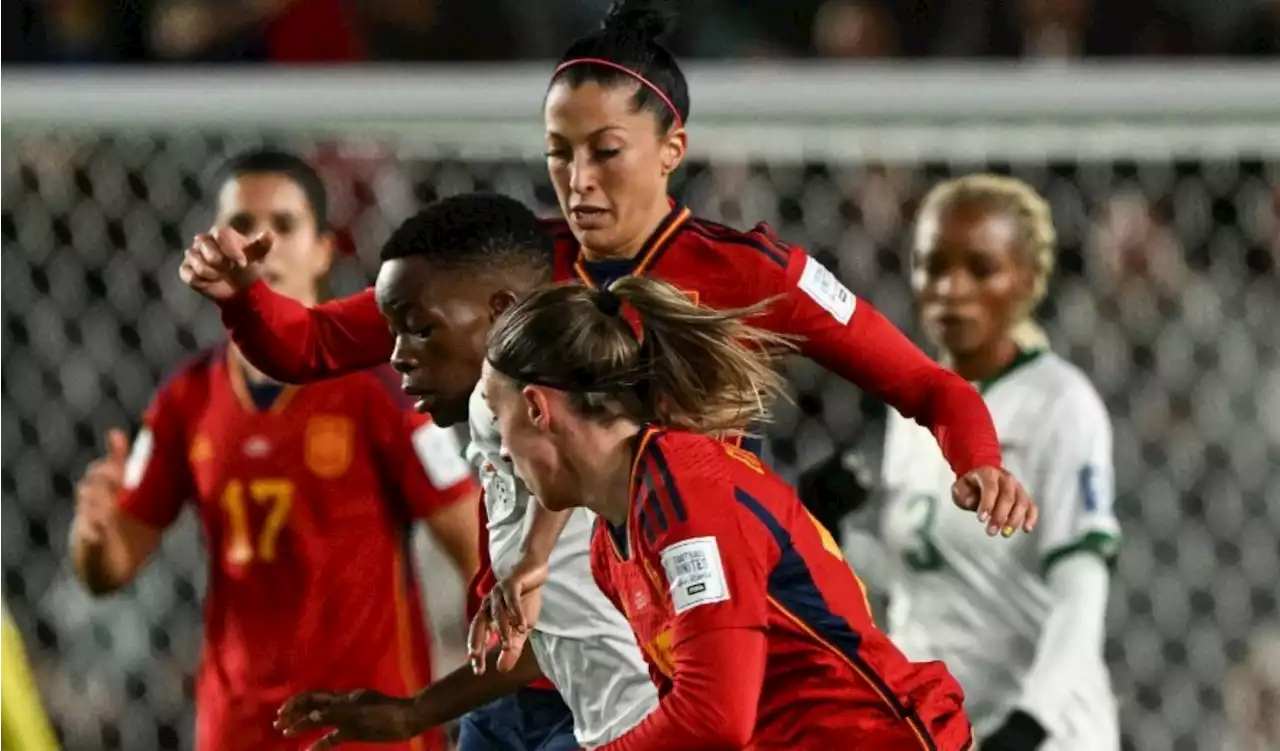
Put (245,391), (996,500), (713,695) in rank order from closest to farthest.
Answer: (713,695), (996,500), (245,391)

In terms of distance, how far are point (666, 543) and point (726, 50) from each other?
11.7ft

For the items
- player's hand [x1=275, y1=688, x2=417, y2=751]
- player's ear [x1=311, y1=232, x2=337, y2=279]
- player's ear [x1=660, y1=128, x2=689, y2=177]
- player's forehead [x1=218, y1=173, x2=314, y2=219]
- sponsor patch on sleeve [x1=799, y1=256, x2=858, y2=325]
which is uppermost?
player's forehead [x1=218, y1=173, x2=314, y2=219]

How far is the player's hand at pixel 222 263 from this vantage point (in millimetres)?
2643

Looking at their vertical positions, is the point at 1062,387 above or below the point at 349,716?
above

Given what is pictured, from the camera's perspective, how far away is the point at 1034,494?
3666mm

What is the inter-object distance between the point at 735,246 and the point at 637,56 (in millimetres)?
250

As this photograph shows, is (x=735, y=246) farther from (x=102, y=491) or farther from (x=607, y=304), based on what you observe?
(x=102, y=491)

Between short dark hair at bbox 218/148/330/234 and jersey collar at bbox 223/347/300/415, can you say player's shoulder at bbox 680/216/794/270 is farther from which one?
short dark hair at bbox 218/148/330/234

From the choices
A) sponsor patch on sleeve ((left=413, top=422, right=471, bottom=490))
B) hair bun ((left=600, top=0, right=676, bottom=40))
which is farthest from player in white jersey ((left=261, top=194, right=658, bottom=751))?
sponsor patch on sleeve ((left=413, top=422, right=471, bottom=490))

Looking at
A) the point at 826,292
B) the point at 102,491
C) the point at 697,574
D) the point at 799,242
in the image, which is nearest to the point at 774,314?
the point at 826,292

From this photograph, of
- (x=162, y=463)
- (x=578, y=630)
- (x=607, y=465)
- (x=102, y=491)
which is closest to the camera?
(x=607, y=465)

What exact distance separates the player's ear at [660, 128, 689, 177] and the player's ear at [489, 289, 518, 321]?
0.75 ft

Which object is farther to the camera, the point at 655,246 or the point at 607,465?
the point at 655,246

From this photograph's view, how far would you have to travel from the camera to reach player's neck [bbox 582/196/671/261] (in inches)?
107
